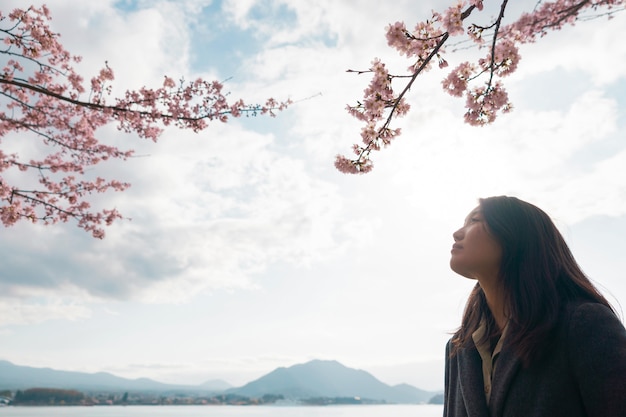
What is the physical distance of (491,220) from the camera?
197 centimetres

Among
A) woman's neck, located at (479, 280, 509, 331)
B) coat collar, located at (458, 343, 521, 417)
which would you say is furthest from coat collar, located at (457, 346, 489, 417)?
woman's neck, located at (479, 280, 509, 331)

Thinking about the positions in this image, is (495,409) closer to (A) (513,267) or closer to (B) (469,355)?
(B) (469,355)

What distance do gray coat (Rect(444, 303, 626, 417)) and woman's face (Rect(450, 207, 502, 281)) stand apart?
1.11 ft

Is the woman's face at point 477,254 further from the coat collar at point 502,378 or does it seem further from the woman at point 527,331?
the coat collar at point 502,378

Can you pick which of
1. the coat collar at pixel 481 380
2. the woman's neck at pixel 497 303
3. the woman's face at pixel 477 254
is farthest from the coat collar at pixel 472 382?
the woman's face at pixel 477 254

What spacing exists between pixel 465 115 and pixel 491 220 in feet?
6.71

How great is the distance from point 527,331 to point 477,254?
38 centimetres

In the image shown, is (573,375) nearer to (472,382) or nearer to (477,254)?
(472,382)

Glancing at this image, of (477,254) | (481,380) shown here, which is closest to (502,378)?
(481,380)

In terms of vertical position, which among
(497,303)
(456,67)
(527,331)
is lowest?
(527,331)

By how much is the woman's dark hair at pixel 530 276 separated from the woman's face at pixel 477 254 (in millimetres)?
26

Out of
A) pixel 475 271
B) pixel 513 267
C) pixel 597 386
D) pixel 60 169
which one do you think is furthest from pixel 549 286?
pixel 60 169

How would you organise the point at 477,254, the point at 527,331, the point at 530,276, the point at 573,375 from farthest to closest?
the point at 477,254, the point at 530,276, the point at 527,331, the point at 573,375

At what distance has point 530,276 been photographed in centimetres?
181
